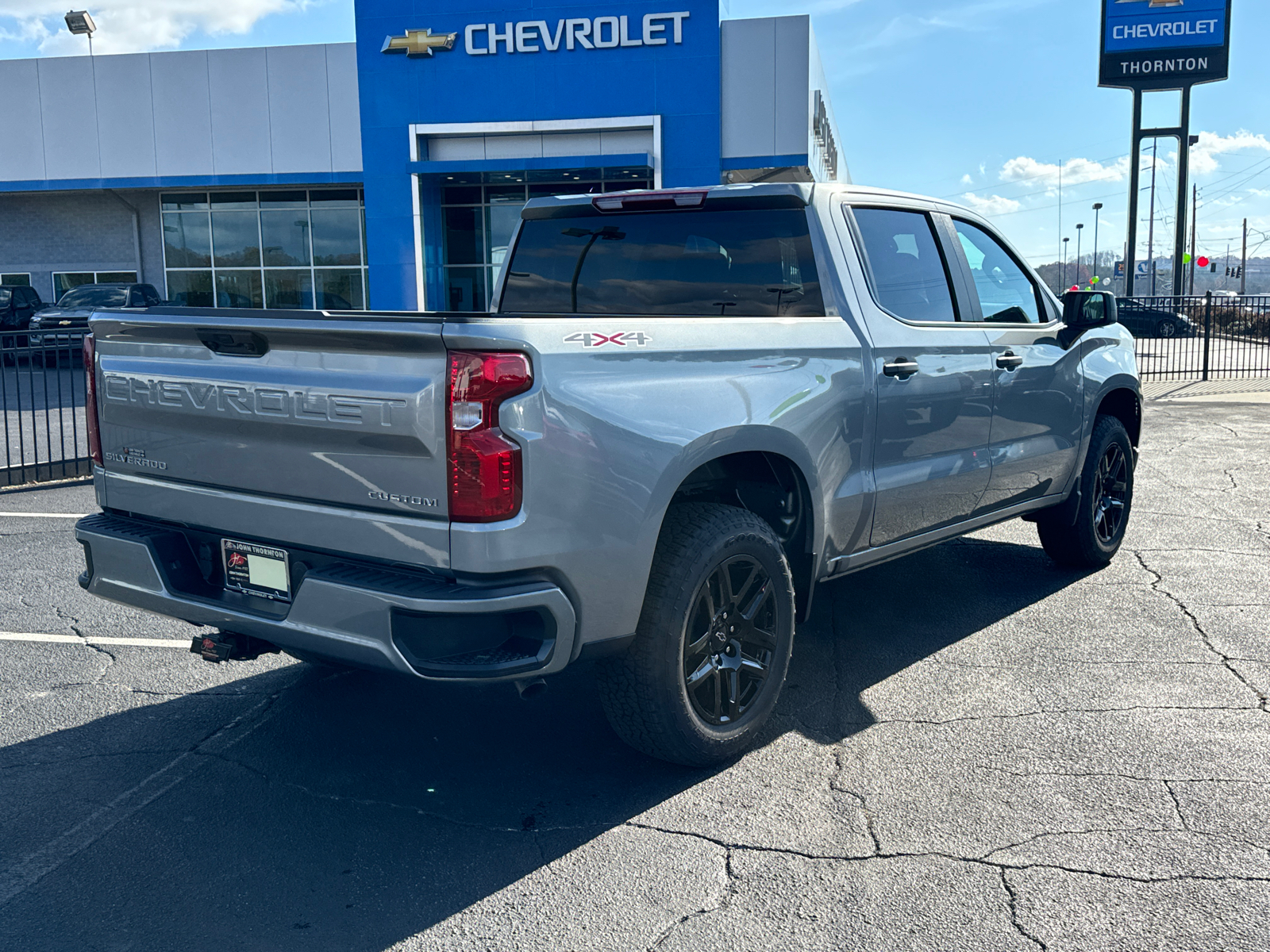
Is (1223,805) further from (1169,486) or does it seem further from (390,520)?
(1169,486)

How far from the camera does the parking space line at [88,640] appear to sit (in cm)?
528

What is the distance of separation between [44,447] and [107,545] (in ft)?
33.4

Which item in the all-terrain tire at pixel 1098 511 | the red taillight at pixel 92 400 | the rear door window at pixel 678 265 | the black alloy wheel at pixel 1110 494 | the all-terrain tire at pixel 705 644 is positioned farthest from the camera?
the black alloy wheel at pixel 1110 494

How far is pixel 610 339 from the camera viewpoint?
3314mm

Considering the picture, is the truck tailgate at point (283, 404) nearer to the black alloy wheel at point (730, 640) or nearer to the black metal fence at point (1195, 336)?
the black alloy wheel at point (730, 640)

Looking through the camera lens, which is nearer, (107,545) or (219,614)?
(219,614)

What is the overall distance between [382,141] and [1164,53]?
2578 cm

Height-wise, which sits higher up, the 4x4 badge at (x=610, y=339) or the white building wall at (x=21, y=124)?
the white building wall at (x=21, y=124)

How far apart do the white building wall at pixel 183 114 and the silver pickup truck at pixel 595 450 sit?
26.5 meters

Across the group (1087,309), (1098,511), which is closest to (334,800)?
(1087,309)

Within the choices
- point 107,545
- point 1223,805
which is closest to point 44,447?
point 107,545

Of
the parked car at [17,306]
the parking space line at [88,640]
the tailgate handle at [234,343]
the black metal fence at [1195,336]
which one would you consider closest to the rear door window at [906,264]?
the tailgate handle at [234,343]

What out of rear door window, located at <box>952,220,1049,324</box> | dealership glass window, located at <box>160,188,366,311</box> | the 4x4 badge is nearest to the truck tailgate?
the 4x4 badge

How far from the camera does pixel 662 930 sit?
287 centimetres
